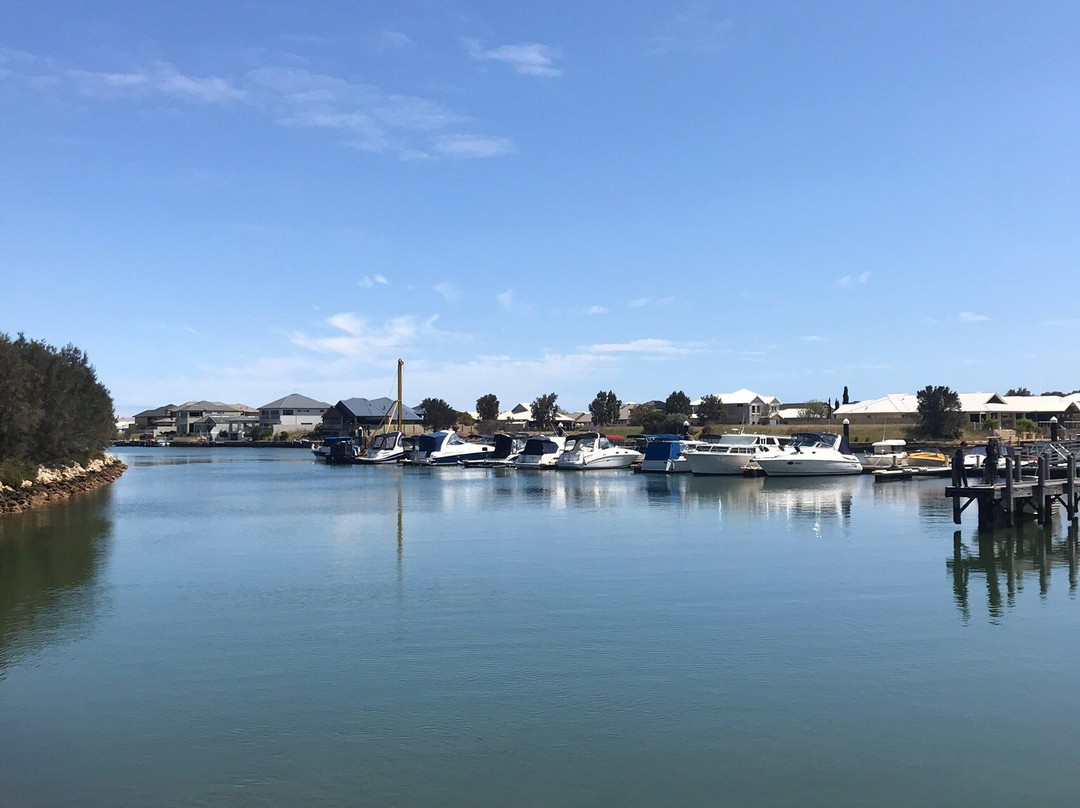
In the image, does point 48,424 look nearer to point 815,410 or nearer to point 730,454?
point 730,454

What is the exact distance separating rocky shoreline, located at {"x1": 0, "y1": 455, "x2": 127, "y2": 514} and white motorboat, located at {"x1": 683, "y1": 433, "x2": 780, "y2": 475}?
37471 mm

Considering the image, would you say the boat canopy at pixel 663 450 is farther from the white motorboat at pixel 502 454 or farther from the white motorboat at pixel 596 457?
the white motorboat at pixel 502 454

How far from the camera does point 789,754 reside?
11.4 meters

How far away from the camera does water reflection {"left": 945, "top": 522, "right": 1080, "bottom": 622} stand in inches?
832

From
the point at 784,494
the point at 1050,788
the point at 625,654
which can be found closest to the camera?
the point at 1050,788

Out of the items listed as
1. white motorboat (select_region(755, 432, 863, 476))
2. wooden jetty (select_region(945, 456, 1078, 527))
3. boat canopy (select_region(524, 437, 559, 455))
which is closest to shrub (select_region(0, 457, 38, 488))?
wooden jetty (select_region(945, 456, 1078, 527))

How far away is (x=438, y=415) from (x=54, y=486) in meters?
112

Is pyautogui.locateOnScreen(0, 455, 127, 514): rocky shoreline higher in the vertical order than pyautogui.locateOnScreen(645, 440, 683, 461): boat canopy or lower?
lower

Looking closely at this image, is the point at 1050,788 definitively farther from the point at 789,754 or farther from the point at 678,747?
the point at 678,747

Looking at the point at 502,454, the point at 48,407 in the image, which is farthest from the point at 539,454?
the point at 48,407

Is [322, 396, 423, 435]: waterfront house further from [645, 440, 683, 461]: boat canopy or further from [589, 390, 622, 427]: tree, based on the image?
[645, 440, 683, 461]: boat canopy

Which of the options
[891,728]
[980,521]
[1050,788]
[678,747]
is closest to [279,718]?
[678,747]

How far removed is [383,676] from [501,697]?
2.10 m

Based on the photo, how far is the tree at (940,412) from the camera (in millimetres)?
103250
